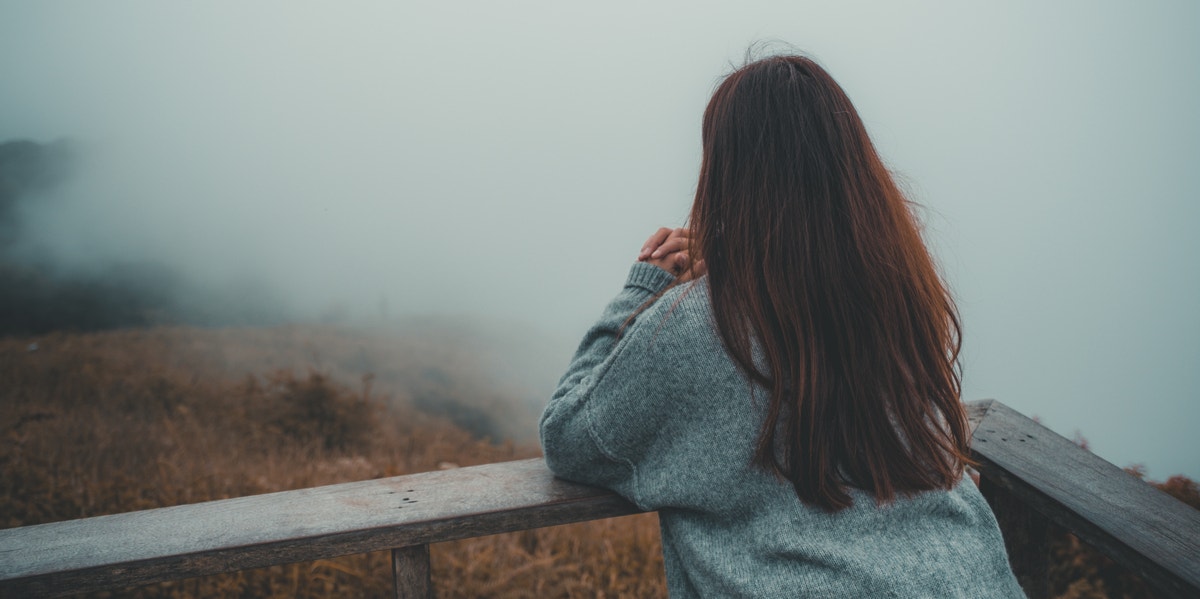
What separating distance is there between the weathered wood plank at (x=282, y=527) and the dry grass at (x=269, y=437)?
105cm

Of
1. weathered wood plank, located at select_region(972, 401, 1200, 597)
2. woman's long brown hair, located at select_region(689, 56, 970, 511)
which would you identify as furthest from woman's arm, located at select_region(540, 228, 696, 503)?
weathered wood plank, located at select_region(972, 401, 1200, 597)

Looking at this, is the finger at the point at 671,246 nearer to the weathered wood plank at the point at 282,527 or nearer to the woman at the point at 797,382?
the woman at the point at 797,382

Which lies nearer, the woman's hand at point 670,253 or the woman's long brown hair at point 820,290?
the woman's long brown hair at point 820,290

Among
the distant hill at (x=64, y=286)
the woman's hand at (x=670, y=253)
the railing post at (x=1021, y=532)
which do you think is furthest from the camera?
the distant hill at (x=64, y=286)

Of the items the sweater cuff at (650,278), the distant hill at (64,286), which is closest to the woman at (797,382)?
the sweater cuff at (650,278)

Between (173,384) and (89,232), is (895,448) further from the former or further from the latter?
(89,232)

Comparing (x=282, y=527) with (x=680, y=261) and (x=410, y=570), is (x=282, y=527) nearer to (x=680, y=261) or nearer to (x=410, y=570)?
(x=410, y=570)

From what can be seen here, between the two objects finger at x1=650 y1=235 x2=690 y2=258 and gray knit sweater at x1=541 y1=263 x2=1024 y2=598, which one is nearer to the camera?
gray knit sweater at x1=541 y1=263 x2=1024 y2=598

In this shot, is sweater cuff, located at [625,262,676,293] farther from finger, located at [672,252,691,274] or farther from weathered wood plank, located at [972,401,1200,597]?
weathered wood plank, located at [972,401,1200,597]

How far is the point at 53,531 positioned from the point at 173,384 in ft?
10.5

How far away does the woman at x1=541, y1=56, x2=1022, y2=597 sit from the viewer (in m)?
1.01

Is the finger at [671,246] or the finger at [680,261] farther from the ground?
the finger at [671,246]

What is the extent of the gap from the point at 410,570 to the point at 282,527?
22 cm

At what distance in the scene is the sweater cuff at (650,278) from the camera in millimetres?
1260
